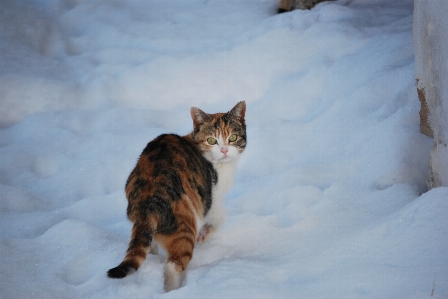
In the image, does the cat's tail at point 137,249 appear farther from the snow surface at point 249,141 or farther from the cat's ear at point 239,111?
the cat's ear at point 239,111

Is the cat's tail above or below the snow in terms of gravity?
below

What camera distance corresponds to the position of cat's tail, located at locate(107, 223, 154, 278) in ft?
7.98

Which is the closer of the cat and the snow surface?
A: the snow surface

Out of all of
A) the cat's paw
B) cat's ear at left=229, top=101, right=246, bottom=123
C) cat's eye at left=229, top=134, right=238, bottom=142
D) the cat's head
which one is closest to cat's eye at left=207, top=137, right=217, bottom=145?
the cat's head

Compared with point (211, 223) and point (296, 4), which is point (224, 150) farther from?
point (296, 4)

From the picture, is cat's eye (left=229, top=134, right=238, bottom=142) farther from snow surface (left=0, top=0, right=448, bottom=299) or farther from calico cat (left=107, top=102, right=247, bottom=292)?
snow surface (left=0, top=0, right=448, bottom=299)

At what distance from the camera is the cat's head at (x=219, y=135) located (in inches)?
135

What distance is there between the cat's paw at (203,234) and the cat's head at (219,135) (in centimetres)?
43

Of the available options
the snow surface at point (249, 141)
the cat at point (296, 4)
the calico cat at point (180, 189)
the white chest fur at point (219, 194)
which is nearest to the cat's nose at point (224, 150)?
the calico cat at point (180, 189)

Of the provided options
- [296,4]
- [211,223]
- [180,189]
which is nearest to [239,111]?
[211,223]

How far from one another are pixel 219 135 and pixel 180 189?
2.06ft

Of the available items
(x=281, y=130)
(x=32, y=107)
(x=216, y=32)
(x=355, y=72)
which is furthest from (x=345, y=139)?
(x=32, y=107)

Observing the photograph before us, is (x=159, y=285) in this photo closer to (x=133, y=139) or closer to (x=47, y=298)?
(x=47, y=298)

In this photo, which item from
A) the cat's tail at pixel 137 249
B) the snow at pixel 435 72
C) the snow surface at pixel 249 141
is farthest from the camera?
the snow at pixel 435 72
